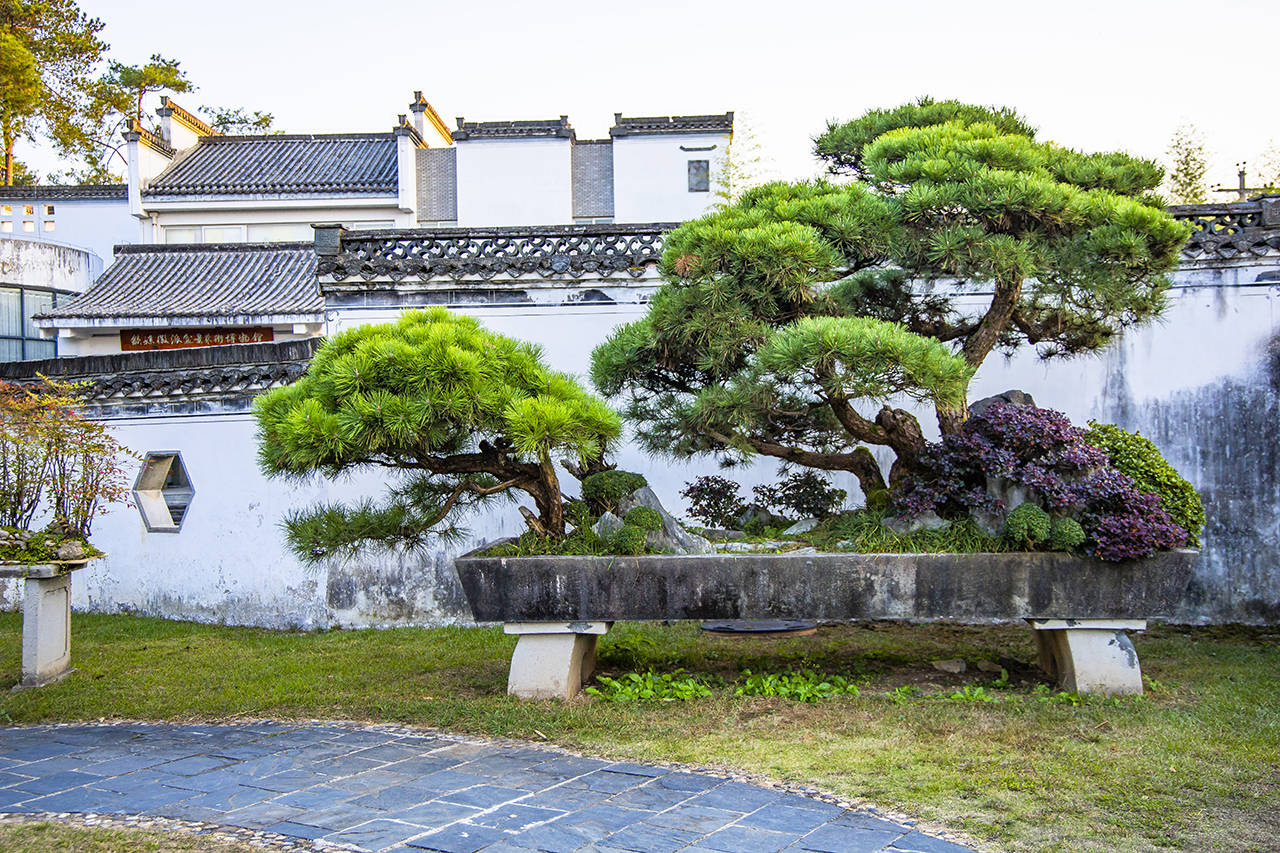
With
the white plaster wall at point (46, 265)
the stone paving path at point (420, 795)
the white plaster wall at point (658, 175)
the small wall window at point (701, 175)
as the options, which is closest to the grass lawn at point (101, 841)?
the stone paving path at point (420, 795)

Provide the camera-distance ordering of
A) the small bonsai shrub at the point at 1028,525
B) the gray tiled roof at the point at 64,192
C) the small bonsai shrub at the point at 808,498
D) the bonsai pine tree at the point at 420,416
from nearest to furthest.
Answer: the bonsai pine tree at the point at 420,416 → the small bonsai shrub at the point at 1028,525 → the small bonsai shrub at the point at 808,498 → the gray tiled roof at the point at 64,192

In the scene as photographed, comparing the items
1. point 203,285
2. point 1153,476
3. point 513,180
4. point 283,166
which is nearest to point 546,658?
point 1153,476

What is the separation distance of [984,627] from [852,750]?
136 inches

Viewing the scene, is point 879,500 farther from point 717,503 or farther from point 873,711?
→ point 873,711

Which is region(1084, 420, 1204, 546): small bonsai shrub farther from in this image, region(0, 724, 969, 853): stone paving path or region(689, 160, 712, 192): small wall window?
region(689, 160, 712, 192): small wall window

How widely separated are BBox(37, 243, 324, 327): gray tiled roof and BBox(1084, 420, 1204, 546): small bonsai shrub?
31.0ft

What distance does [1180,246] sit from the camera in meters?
5.25

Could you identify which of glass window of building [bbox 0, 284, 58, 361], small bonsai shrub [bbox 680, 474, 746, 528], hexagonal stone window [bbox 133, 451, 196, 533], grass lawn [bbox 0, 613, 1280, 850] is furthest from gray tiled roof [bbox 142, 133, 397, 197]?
small bonsai shrub [bbox 680, 474, 746, 528]

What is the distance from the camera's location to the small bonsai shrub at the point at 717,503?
256 inches

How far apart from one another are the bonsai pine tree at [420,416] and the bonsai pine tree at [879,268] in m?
0.79

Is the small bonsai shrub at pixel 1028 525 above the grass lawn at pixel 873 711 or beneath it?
above

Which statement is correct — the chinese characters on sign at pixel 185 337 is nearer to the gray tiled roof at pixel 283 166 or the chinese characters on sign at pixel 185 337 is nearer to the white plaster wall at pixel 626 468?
the white plaster wall at pixel 626 468

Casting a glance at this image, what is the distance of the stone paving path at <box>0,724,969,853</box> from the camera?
3.36 m

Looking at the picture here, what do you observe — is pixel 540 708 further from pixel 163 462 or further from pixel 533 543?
pixel 163 462
